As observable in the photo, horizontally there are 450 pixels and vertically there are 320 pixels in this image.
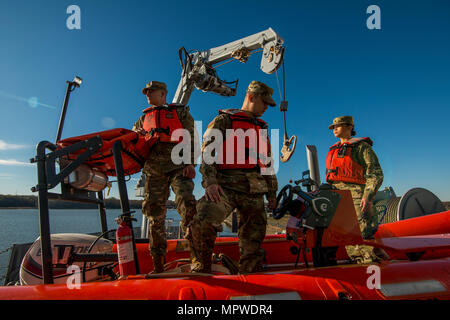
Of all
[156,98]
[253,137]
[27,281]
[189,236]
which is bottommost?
[27,281]

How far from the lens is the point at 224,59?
7824mm

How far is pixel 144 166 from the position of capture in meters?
2.81

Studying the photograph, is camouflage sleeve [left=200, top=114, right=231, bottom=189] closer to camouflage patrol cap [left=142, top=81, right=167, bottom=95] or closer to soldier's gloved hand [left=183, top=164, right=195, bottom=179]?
soldier's gloved hand [left=183, top=164, right=195, bottom=179]

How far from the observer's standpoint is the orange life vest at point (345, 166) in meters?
3.59

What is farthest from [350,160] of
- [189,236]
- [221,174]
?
[189,236]

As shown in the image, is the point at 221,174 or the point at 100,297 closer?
the point at 100,297

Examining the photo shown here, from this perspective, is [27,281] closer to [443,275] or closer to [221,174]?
[221,174]

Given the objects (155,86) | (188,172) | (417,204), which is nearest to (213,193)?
(188,172)

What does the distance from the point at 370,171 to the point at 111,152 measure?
307 centimetres

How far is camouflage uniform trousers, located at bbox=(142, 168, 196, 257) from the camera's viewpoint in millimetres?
2510

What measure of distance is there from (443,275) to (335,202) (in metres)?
0.74

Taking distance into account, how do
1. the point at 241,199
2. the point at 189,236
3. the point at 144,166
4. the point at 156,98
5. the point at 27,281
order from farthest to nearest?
the point at 156,98 → the point at 144,166 → the point at 27,281 → the point at 241,199 → the point at 189,236

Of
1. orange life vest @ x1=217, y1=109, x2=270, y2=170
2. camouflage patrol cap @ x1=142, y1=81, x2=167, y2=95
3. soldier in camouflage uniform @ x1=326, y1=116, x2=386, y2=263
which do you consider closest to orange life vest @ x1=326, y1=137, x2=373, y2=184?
soldier in camouflage uniform @ x1=326, y1=116, x2=386, y2=263

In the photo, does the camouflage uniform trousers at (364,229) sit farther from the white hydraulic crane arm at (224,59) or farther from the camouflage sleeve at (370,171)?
the white hydraulic crane arm at (224,59)
